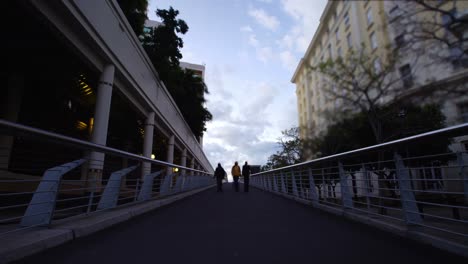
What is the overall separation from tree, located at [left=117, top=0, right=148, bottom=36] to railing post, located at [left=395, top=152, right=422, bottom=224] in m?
14.7

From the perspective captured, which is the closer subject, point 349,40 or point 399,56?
point 399,56

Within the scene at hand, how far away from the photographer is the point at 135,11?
14516 millimetres

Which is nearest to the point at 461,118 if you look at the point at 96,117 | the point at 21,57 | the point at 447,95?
the point at 447,95

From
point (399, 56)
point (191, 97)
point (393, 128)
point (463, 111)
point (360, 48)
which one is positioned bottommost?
point (393, 128)

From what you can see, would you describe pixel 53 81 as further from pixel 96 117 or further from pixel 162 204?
pixel 162 204

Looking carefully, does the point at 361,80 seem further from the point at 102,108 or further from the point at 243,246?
the point at 243,246

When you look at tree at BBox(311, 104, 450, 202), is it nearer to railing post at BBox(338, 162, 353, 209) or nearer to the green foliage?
the green foliage

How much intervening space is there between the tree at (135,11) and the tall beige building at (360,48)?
1053 centimetres

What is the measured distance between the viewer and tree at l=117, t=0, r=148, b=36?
13586 millimetres

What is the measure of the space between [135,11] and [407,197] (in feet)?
51.6

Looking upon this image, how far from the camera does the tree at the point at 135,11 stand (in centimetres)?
1359

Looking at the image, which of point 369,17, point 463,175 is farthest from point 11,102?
point 369,17

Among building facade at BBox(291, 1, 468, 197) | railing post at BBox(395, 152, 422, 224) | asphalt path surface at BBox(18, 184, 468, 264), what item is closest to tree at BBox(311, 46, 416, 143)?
building facade at BBox(291, 1, 468, 197)

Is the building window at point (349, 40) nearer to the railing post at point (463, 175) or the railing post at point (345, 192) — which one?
the railing post at point (345, 192)
